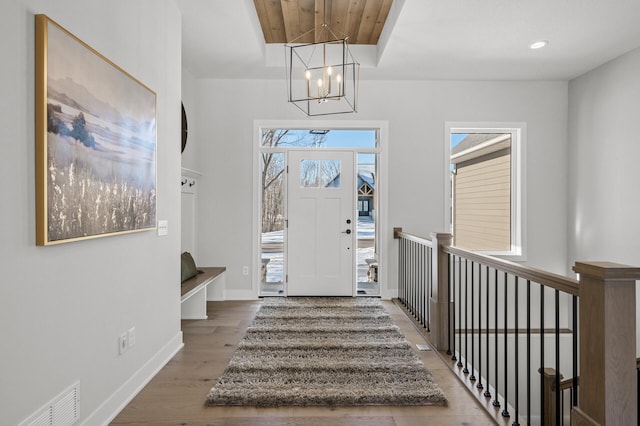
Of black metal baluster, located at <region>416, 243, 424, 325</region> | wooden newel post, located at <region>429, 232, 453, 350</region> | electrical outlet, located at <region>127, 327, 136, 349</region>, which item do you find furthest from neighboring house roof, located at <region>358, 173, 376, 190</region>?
electrical outlet, located at <region>127, 327, 136, 349</region>

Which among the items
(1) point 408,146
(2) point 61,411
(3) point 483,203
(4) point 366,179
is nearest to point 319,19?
(1) point 408,146

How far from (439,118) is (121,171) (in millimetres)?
3678

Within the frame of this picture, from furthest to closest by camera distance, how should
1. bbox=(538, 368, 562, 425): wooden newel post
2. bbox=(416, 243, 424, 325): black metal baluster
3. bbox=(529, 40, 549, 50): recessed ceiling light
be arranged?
bbox=(416, 243, 424, 325): black metal baluster, bbox=(529, 40, 549, 50): recessed ceiling light, bbox=(538, 368, 562, 425): wooden newel post

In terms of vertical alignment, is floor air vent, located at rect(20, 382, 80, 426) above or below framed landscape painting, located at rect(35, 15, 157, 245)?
below

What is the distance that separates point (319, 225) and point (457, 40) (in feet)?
8.08

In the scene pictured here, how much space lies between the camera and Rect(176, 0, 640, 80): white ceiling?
289 centimetres

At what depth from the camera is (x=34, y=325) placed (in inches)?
55.7

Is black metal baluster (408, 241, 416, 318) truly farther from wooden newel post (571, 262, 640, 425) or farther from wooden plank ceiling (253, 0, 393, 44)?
wooden newel post (571, 262, 640, 425)

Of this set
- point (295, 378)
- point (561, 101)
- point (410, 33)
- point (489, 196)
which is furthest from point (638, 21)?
point (295, 378)

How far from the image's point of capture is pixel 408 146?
4.48 meters

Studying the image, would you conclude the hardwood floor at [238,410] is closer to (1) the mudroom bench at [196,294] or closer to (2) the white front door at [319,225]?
(1) the mudroom bench at [196,294]

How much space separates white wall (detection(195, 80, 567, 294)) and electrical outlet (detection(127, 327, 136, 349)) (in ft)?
7.48

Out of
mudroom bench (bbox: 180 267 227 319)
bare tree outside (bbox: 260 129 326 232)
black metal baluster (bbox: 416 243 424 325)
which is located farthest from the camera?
bare tree outside (bbox: 260 129 326 232)

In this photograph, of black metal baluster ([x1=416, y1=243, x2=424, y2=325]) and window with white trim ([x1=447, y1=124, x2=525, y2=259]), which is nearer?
black metal baluster ([x1=416, y1=243, x2=424, y2=325])
